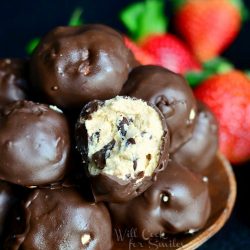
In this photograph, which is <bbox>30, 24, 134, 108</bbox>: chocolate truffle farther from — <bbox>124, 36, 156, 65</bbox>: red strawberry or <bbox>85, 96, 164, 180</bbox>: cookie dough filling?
<bbox>124, 36, 156, 65</bbox>: red strawberry

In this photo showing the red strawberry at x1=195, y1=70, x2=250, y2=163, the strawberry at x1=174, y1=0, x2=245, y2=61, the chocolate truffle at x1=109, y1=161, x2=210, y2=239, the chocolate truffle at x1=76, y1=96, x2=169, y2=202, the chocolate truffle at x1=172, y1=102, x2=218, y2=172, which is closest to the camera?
the chocolate truffle at x1=76, y1=96, x2=169, y2=202

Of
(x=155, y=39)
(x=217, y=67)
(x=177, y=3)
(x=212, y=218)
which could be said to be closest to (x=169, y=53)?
(x=155, y=39)

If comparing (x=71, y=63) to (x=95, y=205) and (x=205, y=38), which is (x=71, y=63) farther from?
(x=205, y=38)

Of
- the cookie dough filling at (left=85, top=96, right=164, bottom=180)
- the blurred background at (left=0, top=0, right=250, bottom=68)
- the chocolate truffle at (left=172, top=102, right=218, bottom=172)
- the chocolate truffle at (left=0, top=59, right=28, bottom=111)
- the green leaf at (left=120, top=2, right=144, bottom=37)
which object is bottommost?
the blurred background at (left=0, top=0, right=250, bottom=68)

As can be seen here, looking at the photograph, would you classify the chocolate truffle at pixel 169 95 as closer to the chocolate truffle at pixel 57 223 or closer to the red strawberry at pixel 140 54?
the chocolate truffle at pixel 57 223

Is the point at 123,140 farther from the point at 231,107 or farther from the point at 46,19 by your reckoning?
the point at 46,19

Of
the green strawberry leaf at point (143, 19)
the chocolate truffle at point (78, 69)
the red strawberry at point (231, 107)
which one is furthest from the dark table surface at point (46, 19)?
the chocolate truffle at point (78, 69)

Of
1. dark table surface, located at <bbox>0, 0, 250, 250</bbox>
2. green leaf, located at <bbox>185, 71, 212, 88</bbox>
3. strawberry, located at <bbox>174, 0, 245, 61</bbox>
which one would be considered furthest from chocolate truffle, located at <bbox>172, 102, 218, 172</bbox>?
dark table surface, located at <bbox>0, 0, 250, 250</bbox>
